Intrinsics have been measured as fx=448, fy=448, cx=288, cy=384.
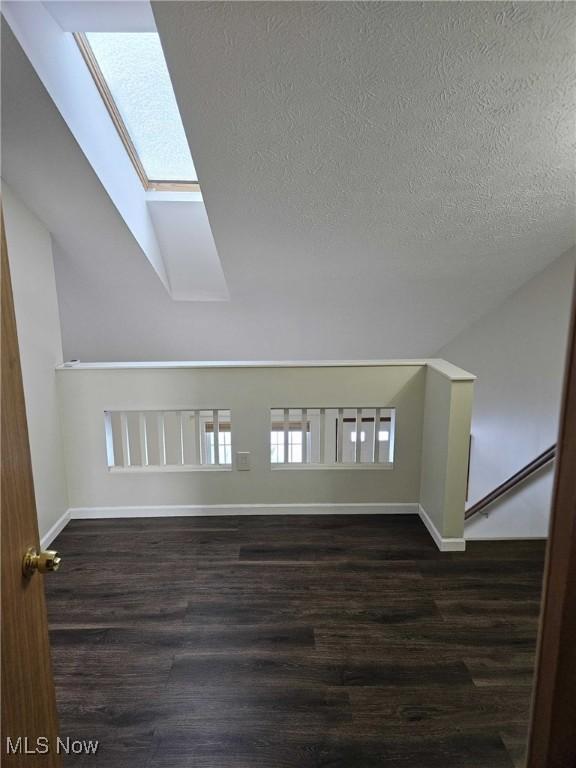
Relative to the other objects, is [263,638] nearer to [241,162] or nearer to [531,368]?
[241,162]

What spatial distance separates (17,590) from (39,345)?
205 centimetres

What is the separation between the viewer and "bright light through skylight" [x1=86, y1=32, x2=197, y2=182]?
2035mm

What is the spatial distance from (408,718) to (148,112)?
2.96 m

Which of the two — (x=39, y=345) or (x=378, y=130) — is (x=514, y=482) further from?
(x=39, y=345)

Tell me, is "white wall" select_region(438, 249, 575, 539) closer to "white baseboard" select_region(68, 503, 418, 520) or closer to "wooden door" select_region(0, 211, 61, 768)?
"white baseboard" select_region(68, 503, 418, 520)

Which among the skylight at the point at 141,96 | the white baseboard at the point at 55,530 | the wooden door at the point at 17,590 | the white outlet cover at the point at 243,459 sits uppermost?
the skylight at the point at 141,96

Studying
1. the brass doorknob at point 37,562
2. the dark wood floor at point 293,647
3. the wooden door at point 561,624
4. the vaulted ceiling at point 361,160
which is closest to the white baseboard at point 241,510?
the dark wood floor at point 293,647

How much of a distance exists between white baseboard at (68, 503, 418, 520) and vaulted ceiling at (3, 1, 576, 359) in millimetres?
1645

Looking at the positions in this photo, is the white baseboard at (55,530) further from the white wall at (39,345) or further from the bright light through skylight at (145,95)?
the bright light through skylight at (145,95)

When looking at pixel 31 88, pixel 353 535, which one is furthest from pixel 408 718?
pixel 31 88

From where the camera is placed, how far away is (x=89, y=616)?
6.63 feet

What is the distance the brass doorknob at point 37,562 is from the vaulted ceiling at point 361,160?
1694mm

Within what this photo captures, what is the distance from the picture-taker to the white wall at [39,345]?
2336 millimetres

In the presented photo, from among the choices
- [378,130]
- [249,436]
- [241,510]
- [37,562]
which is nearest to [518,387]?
[249,436]
